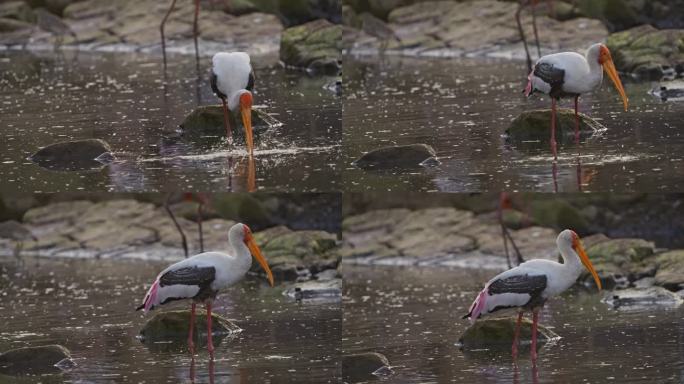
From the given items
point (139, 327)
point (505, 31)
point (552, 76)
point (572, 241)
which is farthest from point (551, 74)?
point (505, 31)

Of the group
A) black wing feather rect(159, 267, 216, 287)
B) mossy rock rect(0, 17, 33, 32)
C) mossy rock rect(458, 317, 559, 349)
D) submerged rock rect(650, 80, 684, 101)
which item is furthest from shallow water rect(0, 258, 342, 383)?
mossy rock rect(0, 17, 33, 32)

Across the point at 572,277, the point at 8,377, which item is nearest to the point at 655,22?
the point at 572,277

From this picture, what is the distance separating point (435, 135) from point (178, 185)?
8.57 feet

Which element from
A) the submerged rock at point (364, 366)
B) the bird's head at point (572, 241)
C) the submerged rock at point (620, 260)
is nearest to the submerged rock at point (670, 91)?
the submerged rock at point (620, 260)

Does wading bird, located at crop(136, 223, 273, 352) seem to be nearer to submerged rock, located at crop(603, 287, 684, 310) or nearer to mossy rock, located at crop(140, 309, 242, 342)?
mossy rock, located at crop(140, 309, 242, 342)

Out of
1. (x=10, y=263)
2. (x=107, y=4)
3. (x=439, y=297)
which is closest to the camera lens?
(x=439, y=297)

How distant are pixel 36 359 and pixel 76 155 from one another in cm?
224

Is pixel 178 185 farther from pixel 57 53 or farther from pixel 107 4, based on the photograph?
pixel 107 4

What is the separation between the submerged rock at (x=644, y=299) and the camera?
46.0ft

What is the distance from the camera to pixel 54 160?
13805 mm

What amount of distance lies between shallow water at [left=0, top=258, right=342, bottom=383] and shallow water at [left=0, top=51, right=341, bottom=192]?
1.15 meters

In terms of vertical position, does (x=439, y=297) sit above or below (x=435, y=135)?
below

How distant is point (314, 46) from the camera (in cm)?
1780

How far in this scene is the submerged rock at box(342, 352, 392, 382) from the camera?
1230 centimetres
